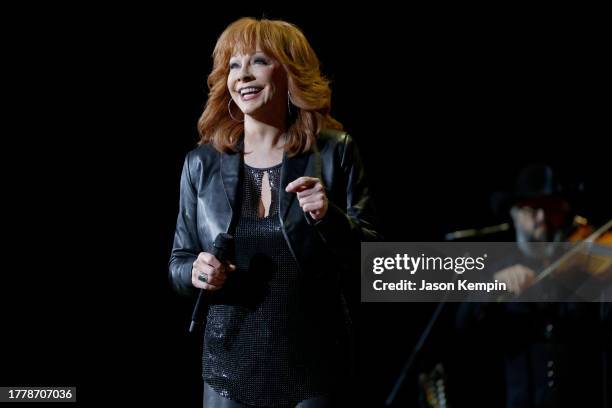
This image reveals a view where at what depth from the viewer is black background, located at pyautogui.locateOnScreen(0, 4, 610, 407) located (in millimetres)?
2398

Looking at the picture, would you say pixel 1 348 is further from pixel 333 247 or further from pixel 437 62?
pixel 437 62

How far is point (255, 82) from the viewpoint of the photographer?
5.31ft

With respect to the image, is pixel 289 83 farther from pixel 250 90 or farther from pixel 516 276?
pixel 516 276

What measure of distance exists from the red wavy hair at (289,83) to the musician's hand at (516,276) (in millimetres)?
738

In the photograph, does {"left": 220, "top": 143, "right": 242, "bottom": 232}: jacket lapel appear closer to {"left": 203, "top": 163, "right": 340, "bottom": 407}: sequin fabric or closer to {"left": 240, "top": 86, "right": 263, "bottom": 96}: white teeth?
{"left": 203, "top": 163, "right": 340, "bottom": 407}: sequin fabric

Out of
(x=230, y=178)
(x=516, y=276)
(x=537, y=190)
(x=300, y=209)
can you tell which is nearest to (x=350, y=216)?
(x=300, y=209)

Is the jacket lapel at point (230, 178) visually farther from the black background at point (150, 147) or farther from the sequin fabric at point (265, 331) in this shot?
the black background at point (150, 147)

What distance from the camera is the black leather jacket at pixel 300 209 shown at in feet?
5.05

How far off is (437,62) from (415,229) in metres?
0.55

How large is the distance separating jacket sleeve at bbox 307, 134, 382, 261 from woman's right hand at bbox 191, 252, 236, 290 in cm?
20

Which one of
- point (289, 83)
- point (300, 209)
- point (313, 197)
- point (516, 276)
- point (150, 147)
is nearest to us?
point (313, 197)

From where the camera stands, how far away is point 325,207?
144cm

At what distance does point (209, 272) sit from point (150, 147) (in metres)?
1.07

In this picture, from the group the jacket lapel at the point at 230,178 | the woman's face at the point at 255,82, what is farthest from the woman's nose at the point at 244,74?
the jacket lapel at the point at 230,178
